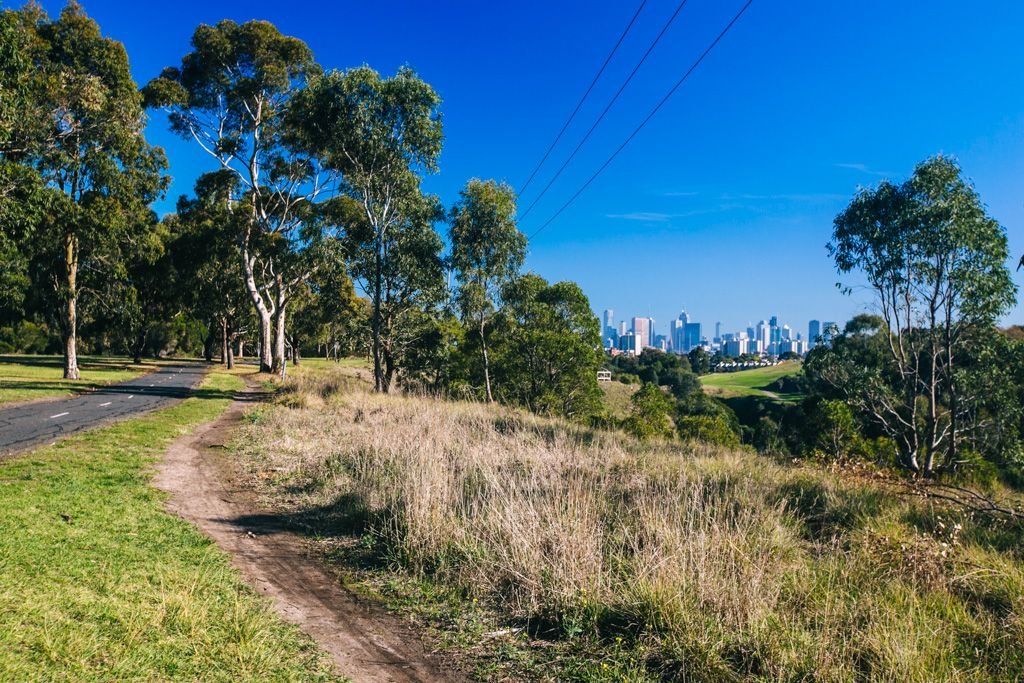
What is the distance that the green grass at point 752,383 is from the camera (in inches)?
3984

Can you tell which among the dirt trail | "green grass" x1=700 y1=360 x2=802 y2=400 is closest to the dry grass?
the dirt trail

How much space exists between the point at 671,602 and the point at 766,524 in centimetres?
224

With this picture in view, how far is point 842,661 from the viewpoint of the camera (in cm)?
398

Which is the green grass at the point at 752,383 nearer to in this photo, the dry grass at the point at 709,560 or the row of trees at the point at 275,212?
the row of trees at the point at 275,212

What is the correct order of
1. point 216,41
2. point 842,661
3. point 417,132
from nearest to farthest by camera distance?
point 842,661, point 417,132, point 216,41

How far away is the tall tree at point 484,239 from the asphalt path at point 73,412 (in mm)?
12722

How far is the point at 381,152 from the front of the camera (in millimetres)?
24500

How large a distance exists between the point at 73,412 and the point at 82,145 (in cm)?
1436

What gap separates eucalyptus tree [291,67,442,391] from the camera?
76.4 ft

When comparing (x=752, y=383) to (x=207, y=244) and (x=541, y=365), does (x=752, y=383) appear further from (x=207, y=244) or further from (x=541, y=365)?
(x=207, y=244)

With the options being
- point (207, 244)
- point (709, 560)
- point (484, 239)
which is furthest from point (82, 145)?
point (709, 560)

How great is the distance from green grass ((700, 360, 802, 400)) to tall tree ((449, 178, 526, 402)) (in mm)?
76609

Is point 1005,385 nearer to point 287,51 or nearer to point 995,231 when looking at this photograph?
point 995,231

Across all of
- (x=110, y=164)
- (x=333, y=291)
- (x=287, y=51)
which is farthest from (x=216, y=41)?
(x=333, y=291)
